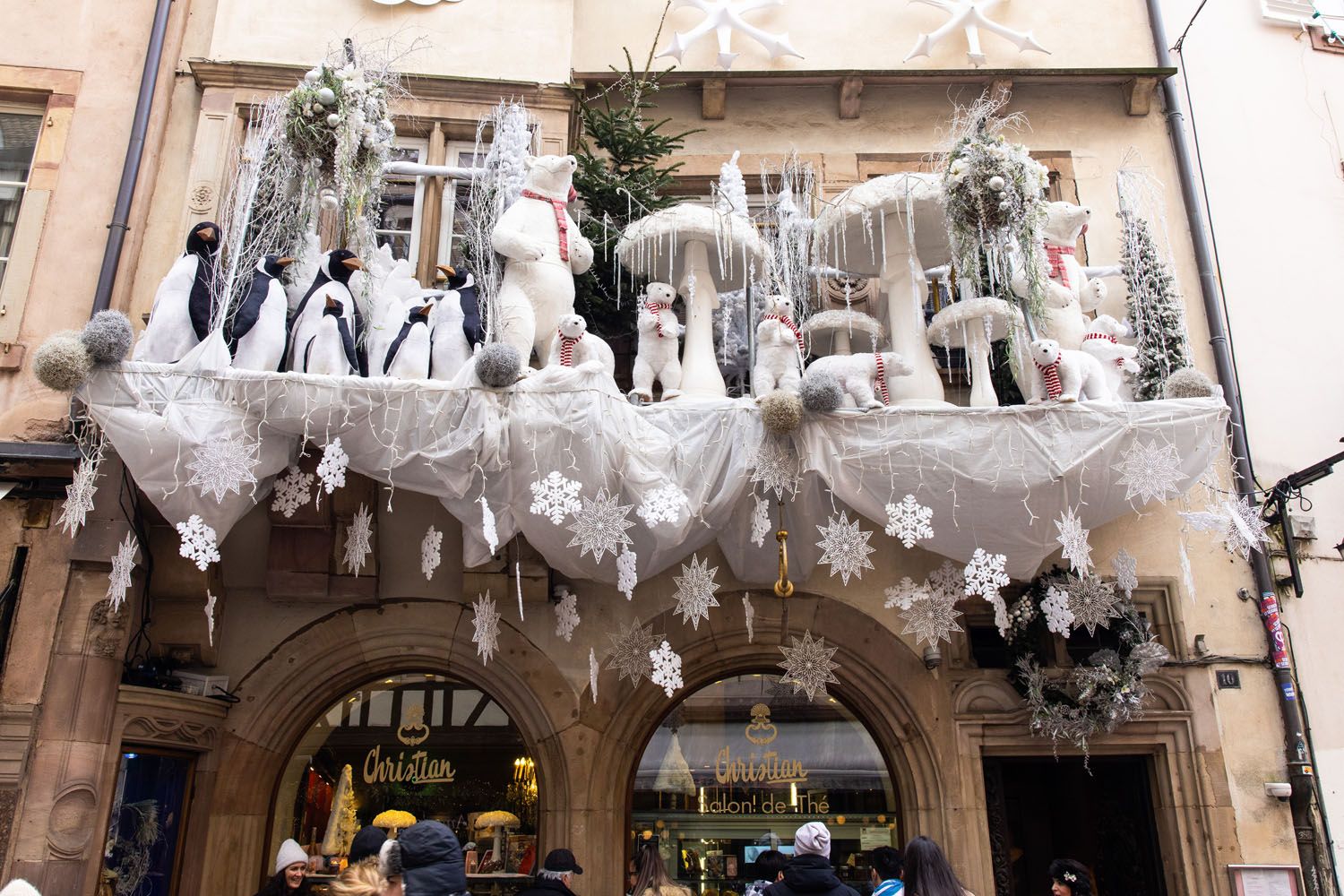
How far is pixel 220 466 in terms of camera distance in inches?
223

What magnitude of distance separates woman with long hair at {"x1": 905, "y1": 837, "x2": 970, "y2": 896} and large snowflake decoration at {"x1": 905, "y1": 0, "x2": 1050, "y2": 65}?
23.8ft

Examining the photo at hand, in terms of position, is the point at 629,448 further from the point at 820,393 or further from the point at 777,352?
the point at 777,352

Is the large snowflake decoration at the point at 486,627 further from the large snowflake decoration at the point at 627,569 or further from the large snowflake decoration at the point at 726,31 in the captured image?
the large snowflake decoration at the point at 726,31

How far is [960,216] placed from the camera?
6441mm

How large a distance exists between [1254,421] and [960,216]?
320 centimetres

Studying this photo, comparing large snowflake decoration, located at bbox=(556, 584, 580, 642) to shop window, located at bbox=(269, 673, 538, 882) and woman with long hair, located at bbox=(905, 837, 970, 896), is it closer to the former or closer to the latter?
shop window, located at bbox=(269, 673, 538, 882)

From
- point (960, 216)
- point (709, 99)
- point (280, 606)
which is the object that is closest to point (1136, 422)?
point (960, 216)

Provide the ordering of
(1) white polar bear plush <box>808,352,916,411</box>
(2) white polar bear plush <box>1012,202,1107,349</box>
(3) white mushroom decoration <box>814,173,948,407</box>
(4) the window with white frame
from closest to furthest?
1. (1) white polar bear plush <box>808,352,916,411</box>
2. (3) white mushroom decoration <box>814,173,948,407</box>
3. (2) white polar bear plush <box>1012,202,1107,349</box>
4. (4) the window with white frame

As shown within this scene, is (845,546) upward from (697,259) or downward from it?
downward

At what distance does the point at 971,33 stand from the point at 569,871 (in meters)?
7.82

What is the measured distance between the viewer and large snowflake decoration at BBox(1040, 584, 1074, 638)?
259 inches

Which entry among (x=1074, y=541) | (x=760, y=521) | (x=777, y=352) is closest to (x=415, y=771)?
(x=760, y=521)

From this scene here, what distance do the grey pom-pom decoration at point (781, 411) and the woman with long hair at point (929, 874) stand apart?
2.54 m

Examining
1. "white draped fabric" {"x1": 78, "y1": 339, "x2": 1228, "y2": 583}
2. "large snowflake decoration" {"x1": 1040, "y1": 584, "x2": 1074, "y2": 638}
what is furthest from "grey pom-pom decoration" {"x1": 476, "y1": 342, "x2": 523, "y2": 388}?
"large snowflake decoration" {"x1": 1040, "y1": 584, "x2": 1074, "y2": 638}
